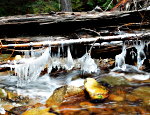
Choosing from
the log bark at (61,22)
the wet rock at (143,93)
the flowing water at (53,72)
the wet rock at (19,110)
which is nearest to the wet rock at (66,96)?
the flowing water at (53,72)

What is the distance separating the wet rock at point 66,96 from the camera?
3.80m

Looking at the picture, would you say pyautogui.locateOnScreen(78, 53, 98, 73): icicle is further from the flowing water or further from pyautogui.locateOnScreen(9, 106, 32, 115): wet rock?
pyautogui.locateOnScreen(9, 106, 32, 115): wet rock

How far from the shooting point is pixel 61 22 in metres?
4.09

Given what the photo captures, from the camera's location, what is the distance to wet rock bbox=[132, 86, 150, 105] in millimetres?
3671

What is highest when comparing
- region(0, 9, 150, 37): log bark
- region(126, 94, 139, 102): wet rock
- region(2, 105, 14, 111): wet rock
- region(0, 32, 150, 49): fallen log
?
region(0, 9, 150, 37): log bark

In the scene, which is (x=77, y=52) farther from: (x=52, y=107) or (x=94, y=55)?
(x=52, y=107)

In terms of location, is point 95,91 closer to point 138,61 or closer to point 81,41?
point 81,41

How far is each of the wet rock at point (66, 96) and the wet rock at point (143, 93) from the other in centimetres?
115

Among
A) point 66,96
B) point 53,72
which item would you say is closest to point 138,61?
point 66,96

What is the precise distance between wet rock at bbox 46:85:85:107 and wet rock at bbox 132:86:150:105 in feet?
3.76

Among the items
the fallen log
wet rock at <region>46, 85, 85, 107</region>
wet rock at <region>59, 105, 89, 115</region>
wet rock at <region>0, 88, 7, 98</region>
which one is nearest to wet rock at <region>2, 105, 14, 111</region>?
wet rock at <region>0, 88, 7, 98</region>

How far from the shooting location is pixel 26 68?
152 inches

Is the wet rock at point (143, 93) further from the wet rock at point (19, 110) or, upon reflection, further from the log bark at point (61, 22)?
the wet rock at point (19, 110)

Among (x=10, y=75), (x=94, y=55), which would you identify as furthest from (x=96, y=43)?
(x=10, y=75)
